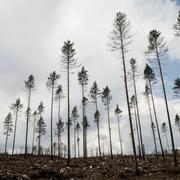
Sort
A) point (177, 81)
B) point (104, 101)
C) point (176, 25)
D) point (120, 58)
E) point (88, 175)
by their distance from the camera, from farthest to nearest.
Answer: point (104, 101)
point (177, 81)
point (120, 58)
point (176, 25)
point (88, 175)

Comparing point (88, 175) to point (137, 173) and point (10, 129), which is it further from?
point (10, 129)

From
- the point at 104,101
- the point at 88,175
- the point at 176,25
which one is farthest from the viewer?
the point at 104,101

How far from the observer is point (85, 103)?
45.9 meters

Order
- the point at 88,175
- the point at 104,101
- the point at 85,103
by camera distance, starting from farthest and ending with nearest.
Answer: the point at 104,101
the point at 85,103
the point at 88,175

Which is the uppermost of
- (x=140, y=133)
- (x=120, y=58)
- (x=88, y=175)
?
(x=120, y=58)

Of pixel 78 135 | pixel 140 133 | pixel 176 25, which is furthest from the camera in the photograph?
pixel 78 135

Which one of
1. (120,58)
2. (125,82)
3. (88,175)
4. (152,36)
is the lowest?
(88,175)

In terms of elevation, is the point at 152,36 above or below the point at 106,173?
above

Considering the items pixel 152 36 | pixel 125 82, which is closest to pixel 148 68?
pixel 152 36

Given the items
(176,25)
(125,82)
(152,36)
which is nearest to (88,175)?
(125,82)

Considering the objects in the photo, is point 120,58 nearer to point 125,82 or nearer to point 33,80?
point 125,82

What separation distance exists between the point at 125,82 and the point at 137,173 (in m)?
9.17

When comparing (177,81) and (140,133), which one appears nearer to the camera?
(140,133)

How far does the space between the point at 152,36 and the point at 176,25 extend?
21.8 feet
